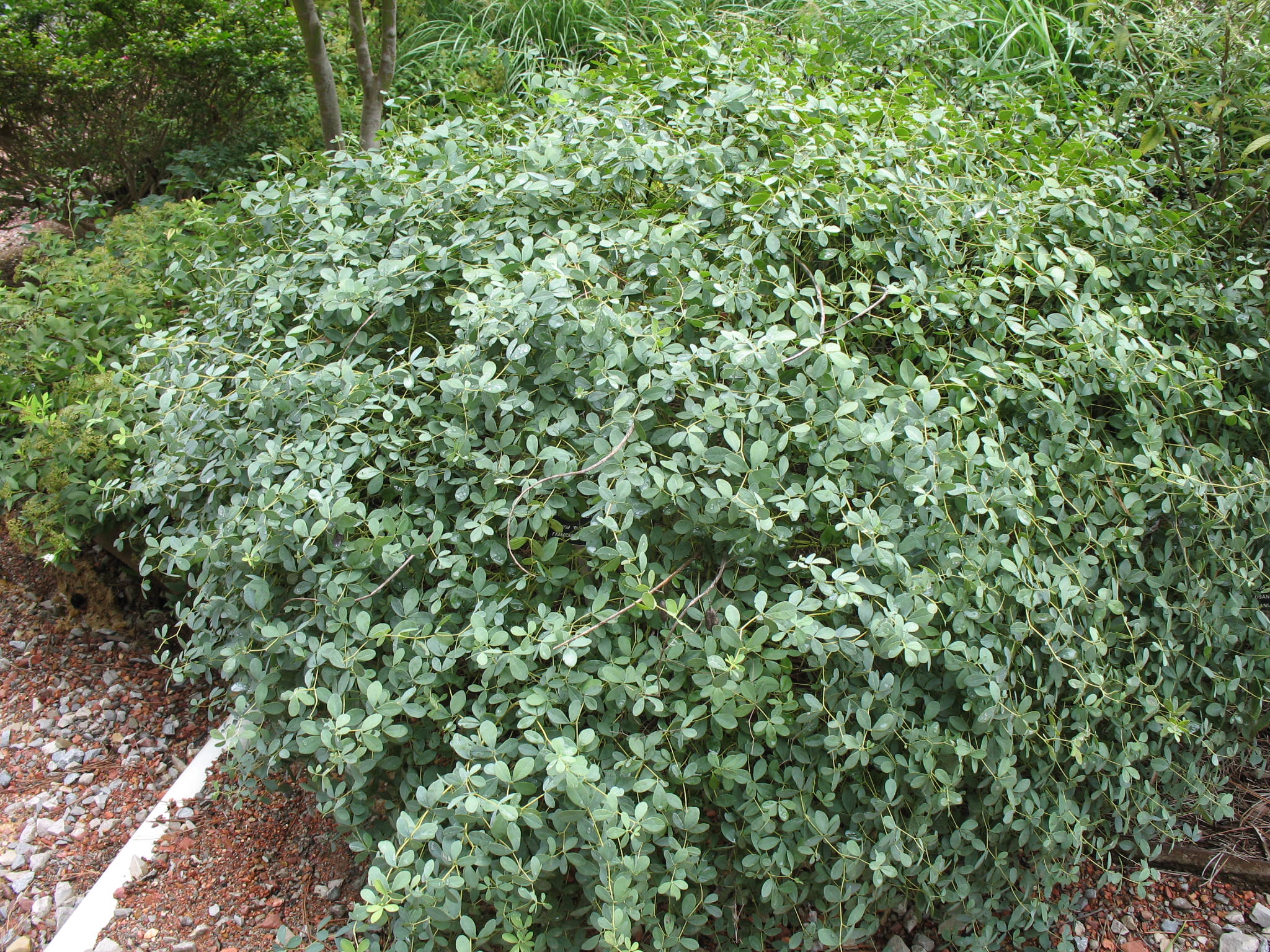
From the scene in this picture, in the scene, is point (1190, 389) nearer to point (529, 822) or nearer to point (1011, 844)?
point (1011, 844)

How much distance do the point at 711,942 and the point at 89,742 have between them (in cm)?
190

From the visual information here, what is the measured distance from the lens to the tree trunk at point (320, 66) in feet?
10.00

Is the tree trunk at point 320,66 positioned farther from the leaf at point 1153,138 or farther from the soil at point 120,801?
the leaf at point 1153,138

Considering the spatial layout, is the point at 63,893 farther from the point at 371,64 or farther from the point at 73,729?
the point at 371,64

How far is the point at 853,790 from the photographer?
1.84 m

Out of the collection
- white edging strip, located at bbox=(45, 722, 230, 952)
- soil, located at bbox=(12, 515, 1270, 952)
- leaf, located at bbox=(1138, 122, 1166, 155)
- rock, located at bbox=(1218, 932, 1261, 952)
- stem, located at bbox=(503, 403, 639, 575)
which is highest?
leaf, located at bbox=(1138, 122, 1166, 155)

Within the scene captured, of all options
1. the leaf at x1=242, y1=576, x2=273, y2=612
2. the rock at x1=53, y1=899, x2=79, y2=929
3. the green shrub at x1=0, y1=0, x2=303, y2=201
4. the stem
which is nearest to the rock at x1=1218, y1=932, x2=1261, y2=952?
the stem

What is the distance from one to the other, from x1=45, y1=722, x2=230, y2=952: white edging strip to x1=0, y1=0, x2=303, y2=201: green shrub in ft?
10.4

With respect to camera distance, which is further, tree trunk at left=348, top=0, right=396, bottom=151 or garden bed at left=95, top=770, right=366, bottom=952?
tree trunk at left=348, top=0, right=396, bottom=151

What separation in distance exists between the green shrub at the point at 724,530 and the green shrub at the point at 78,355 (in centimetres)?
31

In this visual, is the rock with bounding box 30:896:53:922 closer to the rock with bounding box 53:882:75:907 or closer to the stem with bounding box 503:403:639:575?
the rock with bounding box 53:882:75:907

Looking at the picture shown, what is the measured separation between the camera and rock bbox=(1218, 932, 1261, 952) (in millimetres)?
2082

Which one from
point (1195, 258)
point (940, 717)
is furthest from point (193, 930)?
point (1195, 258)

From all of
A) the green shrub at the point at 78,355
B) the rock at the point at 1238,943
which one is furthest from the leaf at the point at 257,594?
the rock at the point at 1238,943
